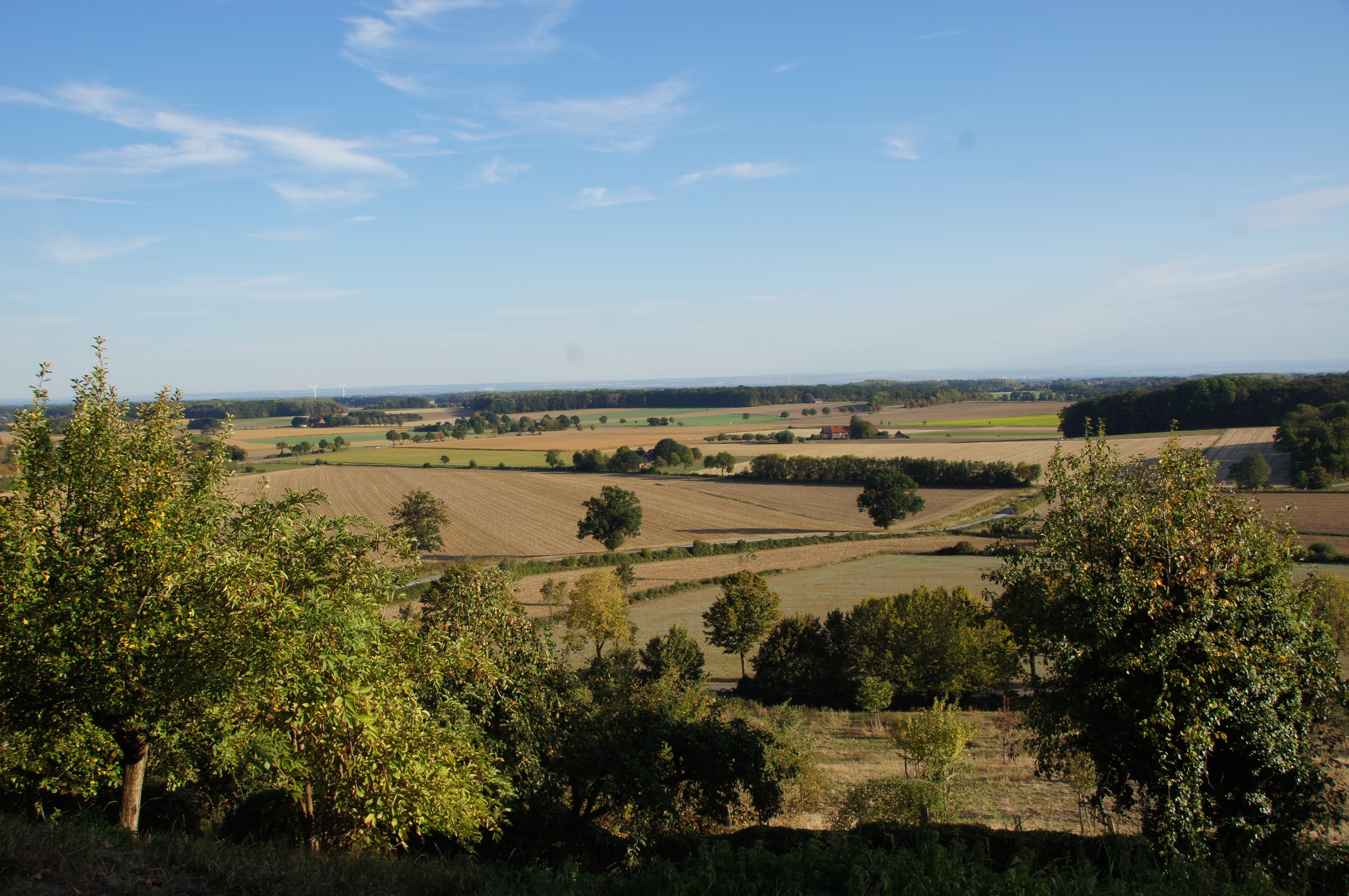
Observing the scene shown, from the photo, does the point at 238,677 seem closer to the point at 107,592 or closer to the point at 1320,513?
the point at 107,592

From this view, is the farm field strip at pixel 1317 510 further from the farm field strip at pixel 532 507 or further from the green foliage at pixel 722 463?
the green foliage at pixel 722 463

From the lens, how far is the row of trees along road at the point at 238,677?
8570 mm

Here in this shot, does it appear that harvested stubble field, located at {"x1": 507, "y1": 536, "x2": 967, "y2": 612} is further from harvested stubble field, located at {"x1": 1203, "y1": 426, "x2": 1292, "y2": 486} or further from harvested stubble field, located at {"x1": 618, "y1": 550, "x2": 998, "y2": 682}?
harvested stubble field, located at {"x1": 1203, "y1": 426, "x2": 1292, "y2": 486}

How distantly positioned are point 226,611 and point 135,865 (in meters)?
2.72

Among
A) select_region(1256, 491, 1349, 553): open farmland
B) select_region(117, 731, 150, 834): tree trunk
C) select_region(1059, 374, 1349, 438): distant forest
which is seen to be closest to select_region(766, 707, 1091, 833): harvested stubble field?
select_region(117, 731, 150, 834): tree trunk

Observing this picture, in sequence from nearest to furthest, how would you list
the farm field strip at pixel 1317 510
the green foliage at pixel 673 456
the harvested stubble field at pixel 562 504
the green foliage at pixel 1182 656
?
the green foliage at pixel 1182 656
the farm field strip at pixel 1317 510
the harvested stubble field at pixel 562 504
the green foliage at pixel 673 456

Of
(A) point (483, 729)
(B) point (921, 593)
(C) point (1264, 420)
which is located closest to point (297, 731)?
(A) point (483, 729)

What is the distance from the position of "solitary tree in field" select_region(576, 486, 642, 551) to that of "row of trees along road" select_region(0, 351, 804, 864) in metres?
46.1

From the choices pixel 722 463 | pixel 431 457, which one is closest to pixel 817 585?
pixel 722 463

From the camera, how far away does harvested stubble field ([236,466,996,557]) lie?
212ft

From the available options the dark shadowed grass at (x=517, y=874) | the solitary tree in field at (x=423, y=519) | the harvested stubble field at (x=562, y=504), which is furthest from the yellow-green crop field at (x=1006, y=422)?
the dark shadowed grass at (x=517, y=874)

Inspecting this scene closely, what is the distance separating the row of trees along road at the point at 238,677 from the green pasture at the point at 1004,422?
139908 millimetres

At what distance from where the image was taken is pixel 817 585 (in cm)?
4847

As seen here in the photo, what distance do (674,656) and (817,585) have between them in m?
21.5
